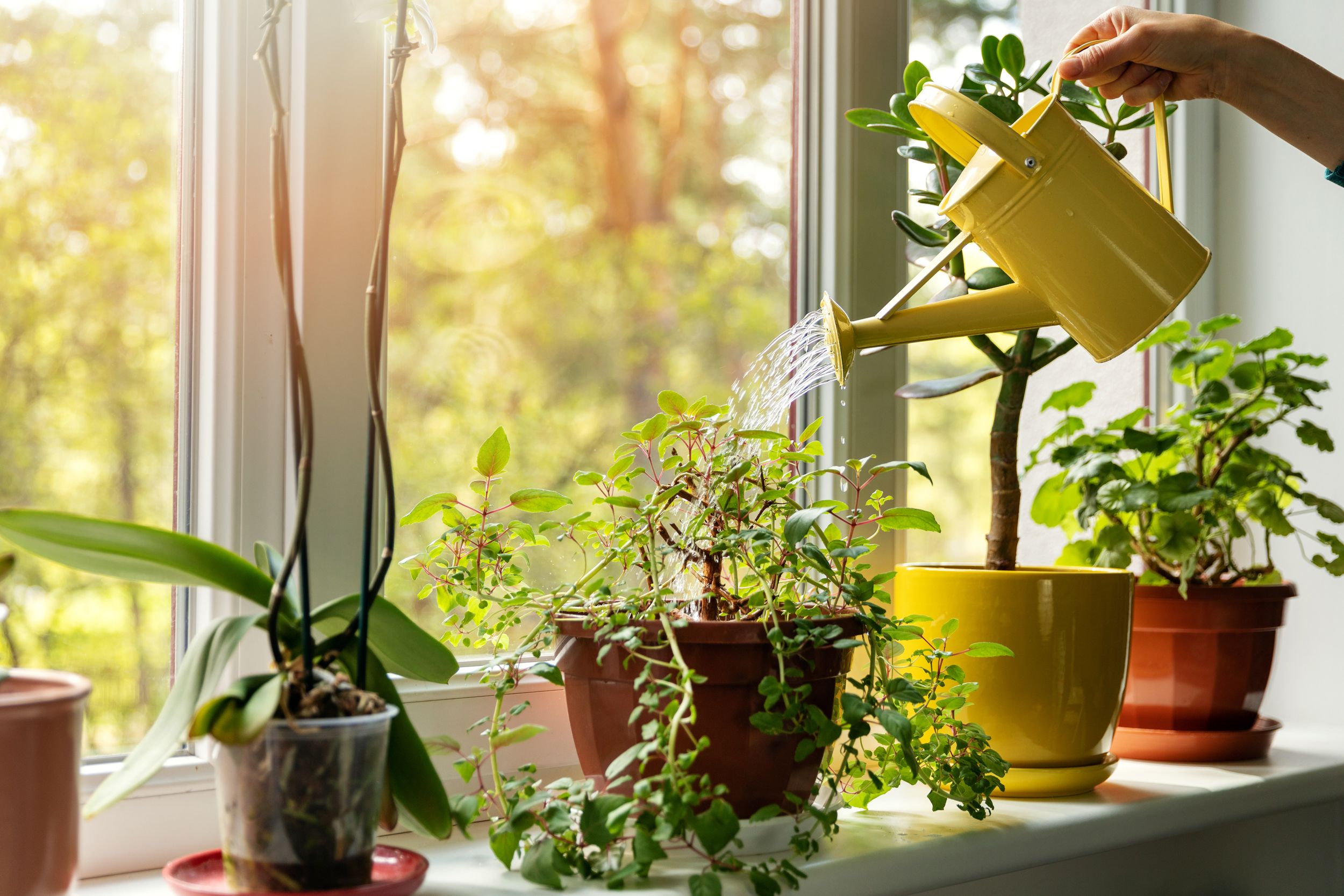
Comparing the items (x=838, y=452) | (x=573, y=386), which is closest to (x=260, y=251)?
(x=573, y=386)

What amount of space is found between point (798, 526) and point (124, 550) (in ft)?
1.45

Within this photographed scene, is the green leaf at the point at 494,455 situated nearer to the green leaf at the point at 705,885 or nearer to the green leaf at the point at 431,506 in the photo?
the green leaf at the point at 431,506

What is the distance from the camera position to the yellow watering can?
2.48ft

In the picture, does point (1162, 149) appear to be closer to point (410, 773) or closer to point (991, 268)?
point (991, 268)

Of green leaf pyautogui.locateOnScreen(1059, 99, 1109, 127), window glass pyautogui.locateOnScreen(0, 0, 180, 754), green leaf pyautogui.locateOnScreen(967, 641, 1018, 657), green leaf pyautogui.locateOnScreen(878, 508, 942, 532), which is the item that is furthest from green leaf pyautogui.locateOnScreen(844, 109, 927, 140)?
window glass pyautogui.locateOnScreen(0, 0, 180, 754)

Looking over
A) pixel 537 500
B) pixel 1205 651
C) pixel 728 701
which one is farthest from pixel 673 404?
pixel 1205 651

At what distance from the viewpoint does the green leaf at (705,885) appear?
26.0 inches

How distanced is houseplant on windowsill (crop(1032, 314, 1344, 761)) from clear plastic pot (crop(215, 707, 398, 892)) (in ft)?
2.94

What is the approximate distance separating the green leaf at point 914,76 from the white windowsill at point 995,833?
0.65 m

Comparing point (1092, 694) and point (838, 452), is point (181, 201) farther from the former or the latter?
point (1092, 694)

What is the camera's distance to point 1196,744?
1203 millimetres

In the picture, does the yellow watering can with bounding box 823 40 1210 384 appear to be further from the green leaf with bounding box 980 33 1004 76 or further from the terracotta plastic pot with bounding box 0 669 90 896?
the terracotta plastic pot with bounding box 0 669 90 896

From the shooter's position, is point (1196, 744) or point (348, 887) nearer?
point (348, 887)

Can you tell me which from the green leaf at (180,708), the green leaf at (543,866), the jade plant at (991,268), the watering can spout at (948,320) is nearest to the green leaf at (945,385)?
the jade plant at (991,268)
